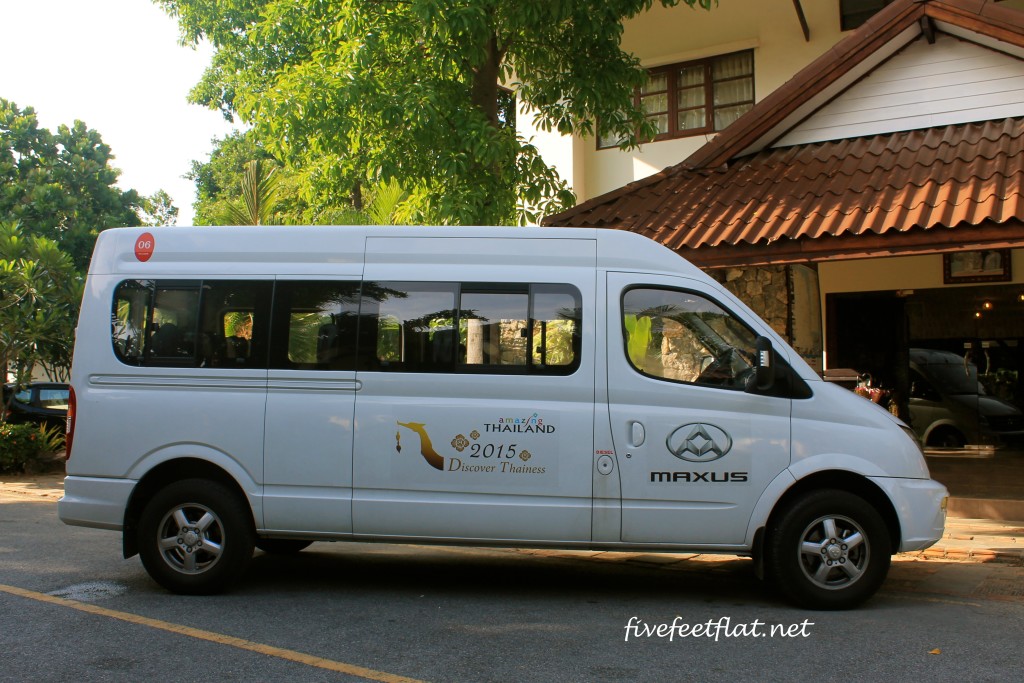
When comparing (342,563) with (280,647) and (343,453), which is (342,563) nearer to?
(343,453)

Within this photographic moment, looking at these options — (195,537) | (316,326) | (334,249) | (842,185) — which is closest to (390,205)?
(842,185)

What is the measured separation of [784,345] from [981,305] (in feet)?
27.5

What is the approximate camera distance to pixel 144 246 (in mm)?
6852

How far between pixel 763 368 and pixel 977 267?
8419 mm

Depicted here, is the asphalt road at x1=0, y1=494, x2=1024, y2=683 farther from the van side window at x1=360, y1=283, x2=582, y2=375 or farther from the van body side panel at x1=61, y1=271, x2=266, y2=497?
the van side window at x1=360, y1=283, x2=582, y2=375

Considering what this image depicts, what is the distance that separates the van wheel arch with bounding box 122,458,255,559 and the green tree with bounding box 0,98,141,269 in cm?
3160

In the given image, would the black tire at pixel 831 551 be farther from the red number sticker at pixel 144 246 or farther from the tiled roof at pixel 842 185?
the red number sticker at pixel 144 246

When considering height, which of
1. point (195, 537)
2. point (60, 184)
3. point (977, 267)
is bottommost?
point (195, 537)

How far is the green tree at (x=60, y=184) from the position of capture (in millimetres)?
34750

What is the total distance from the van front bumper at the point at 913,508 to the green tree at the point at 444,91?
21.1ft

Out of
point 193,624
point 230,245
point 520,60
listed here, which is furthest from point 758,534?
point 520,60

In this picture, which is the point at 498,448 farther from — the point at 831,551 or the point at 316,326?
→ the point at 831,551

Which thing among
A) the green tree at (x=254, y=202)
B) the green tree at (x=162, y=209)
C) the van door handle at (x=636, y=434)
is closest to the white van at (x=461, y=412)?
the van door handle at (x=636, y=434)

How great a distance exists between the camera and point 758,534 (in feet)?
20.0
